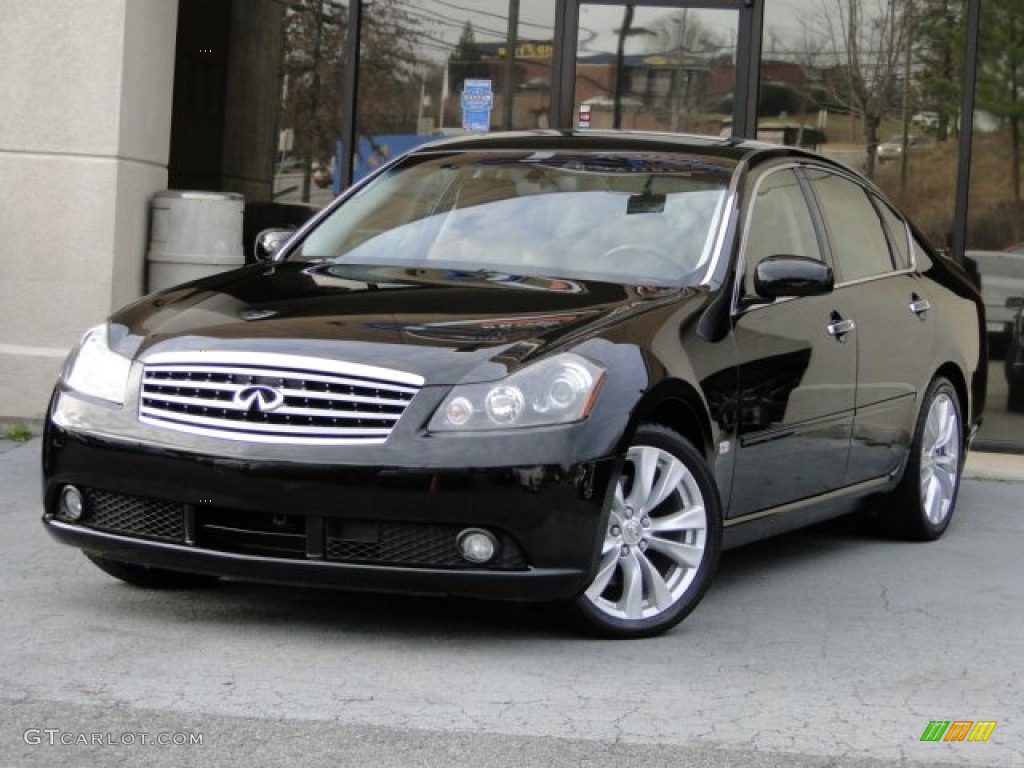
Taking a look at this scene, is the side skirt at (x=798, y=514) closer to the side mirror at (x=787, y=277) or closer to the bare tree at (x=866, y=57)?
the side mirror at (x=787, y=277)

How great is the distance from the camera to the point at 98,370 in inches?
231

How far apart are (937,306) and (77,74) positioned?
496 cm

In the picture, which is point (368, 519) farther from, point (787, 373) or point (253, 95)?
point (253, 95)

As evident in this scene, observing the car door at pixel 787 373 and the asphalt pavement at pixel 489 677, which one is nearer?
the asphalt pavement at pixel 489 677

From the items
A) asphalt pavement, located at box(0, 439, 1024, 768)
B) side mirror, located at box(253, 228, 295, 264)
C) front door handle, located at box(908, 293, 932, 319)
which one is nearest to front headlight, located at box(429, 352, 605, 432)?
asphalt pavement, located at box(0, 439, 1024, 768)

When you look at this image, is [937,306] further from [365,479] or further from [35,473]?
[35,473]

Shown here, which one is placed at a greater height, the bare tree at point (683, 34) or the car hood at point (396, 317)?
the bare tree at point (683, 34)

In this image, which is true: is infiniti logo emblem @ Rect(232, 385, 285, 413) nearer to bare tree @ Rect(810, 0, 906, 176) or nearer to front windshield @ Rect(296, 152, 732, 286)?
front windshield @ Rect(296, 152, 732, 286)

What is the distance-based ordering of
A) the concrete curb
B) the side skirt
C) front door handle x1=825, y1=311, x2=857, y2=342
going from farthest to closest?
the concrete curb
front door handle x1=825, y1=311, x2=857, y2=342
the side skirt

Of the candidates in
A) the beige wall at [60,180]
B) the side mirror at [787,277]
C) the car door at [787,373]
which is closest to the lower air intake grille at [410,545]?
the car door at [787,373]

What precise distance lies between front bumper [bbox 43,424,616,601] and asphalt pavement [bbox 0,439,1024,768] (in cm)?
24

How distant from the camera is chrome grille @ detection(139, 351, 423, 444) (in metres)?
5.43

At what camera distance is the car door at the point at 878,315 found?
Result: 7297mm

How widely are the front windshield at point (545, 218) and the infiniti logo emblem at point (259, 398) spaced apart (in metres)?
1.25
